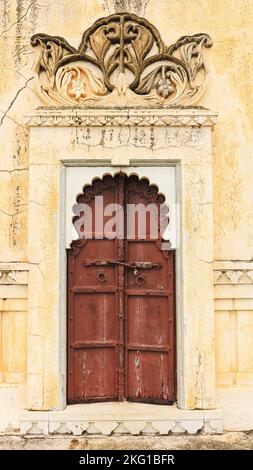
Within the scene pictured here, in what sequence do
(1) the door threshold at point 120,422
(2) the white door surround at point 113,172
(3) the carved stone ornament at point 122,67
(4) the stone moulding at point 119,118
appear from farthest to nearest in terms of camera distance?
(3) the carved stone ornament at point 122,67
(4) the stone moulding at point 119,118
(2) the white door surround at point 113,172
(1) the door threshold at point 120,422

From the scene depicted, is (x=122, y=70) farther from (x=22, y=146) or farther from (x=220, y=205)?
(x=220, y=205)

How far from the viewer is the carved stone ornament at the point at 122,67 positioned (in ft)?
19.8

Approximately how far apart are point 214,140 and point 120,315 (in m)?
2.23

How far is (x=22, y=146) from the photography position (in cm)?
608

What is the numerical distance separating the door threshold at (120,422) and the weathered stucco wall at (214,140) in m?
0.33

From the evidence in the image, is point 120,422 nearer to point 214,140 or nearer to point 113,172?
point 113,172

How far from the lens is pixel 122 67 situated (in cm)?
604

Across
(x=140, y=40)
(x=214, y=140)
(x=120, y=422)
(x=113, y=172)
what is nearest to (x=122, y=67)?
(x=140, y=40)

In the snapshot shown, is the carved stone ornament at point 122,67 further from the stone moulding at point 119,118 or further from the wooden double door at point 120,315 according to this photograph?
the wooden double door at point 120,315

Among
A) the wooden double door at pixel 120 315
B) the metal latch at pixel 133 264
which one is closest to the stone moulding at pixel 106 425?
the wooden double door at pixel 120 315

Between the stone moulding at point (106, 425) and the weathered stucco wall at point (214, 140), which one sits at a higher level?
the weathered stucco wall at point (214, 140)

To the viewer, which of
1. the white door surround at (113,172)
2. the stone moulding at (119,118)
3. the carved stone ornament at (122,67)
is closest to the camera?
the white door surround at (113,172)

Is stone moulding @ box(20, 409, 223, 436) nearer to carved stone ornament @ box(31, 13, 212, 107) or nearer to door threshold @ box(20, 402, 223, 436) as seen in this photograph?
door threshold @ box(20, 402, 223, 436)

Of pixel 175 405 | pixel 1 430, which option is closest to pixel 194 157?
pixel 175 405
